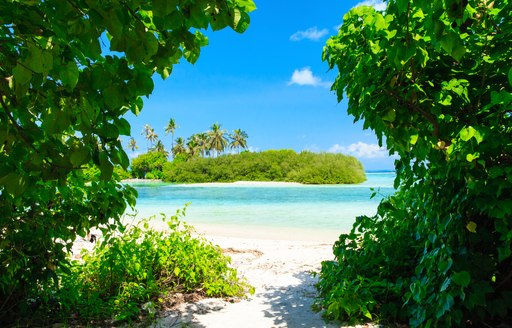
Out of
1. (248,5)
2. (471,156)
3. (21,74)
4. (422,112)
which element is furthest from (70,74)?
(471,156)

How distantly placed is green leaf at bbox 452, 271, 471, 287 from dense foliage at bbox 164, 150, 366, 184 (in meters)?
54.5

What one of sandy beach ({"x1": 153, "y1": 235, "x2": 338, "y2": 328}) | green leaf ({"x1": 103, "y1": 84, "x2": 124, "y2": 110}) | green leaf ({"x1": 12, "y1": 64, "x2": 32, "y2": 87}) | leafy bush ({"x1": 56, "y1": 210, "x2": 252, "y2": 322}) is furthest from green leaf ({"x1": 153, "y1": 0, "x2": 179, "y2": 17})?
sandy beach ({"x1": 153, "y1": 235, "x2": 338, "y2": 328})

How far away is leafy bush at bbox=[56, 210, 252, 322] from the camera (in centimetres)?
381

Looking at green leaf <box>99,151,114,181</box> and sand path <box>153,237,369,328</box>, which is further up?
green leaf <box>99,151,114,181</box>

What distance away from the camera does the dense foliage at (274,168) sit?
56.9 metres

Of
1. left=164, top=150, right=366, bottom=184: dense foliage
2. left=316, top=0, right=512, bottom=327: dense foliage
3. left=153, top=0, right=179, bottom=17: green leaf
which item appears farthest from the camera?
left=164, top=150, right=366, bottom=184: dense foliage

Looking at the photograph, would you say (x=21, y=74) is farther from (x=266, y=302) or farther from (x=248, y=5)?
(x=266, y=302)

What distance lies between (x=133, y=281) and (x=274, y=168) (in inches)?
2319

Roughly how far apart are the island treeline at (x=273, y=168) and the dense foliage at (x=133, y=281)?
173ft

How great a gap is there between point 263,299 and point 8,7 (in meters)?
4.12

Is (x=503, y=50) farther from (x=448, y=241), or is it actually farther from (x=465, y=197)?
(x=448, y=241)

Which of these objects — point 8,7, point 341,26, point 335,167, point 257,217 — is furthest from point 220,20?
point 335,167

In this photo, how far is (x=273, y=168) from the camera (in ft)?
207

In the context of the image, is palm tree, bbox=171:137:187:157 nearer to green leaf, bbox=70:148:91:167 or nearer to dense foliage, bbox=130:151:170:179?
dense foliage, bbox=130:151:170:179
